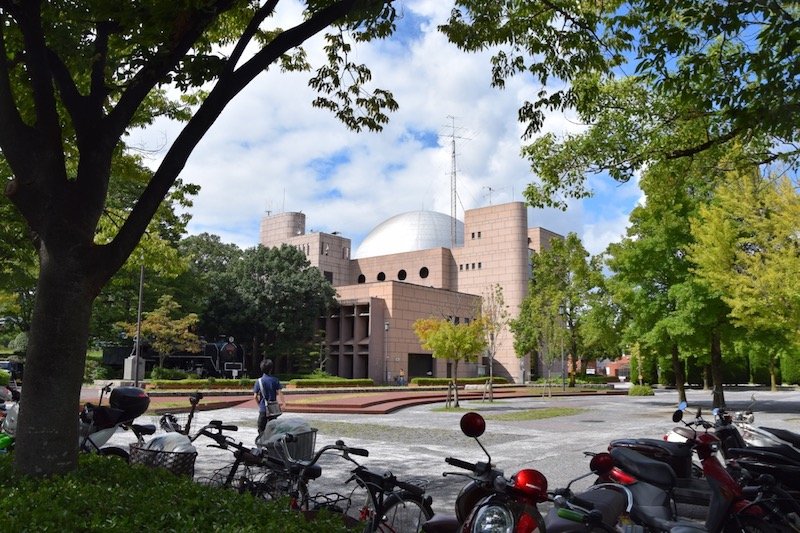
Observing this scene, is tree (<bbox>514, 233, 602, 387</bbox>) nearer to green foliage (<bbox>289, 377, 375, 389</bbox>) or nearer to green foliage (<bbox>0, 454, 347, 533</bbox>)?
green foliage (<bbox>289, 377, 375, 389</bbox>)

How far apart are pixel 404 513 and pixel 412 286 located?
63.4m

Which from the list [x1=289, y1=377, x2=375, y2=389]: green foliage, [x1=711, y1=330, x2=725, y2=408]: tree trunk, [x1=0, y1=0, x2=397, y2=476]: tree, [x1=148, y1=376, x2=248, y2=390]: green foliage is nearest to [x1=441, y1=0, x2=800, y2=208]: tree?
[x1=0, y1=0, x2=397, y2=476]: tree

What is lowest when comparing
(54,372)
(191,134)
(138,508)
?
(138,508)

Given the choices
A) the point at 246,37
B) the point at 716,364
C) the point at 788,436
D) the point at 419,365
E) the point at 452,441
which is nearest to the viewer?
the point at 246,37

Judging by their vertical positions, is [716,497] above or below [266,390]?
below

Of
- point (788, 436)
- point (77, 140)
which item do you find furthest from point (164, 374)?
point (788, 436)

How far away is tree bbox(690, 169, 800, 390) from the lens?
16203 mm

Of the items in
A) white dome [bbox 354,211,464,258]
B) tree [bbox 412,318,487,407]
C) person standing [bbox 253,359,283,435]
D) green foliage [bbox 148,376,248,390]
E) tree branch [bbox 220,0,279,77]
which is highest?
white dome [bbox 354,211,464,258]

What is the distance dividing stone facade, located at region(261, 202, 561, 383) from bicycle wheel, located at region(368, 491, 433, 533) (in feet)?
176

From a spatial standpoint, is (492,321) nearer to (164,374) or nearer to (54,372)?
(164,374)

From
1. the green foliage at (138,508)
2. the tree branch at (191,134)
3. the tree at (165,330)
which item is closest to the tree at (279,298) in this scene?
the tree at (165,330)

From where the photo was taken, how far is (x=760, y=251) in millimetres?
18281

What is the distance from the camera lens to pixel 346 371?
217 feet

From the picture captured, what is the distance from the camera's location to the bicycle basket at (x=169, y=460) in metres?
5.46
